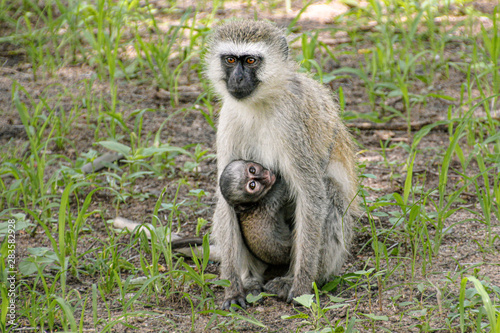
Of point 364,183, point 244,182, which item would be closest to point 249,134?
point 244,182

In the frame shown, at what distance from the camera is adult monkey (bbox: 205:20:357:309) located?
14.3ft

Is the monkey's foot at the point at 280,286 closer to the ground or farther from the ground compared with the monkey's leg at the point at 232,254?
closer to the ground

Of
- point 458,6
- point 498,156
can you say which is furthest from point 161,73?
point 458,6

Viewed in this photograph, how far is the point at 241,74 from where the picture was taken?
4.41m

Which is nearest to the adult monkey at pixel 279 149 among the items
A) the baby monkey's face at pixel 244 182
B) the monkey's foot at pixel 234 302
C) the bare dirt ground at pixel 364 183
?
the monkey's foot at pixel 234 302

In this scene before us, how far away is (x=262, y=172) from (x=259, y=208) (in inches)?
12.0

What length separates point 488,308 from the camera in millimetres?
2945

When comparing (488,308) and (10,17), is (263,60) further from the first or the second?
(10,17)

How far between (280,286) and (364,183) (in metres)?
1.93

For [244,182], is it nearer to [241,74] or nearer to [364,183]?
[241,74]

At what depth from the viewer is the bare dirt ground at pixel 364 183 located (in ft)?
12.8

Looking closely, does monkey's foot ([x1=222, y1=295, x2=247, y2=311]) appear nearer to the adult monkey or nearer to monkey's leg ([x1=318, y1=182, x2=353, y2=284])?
the adult monkey

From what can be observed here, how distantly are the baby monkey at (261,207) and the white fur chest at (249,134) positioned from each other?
13 centimetres

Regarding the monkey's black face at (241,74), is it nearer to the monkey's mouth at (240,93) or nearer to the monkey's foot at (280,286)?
the monkey's mouth at (240,93)
